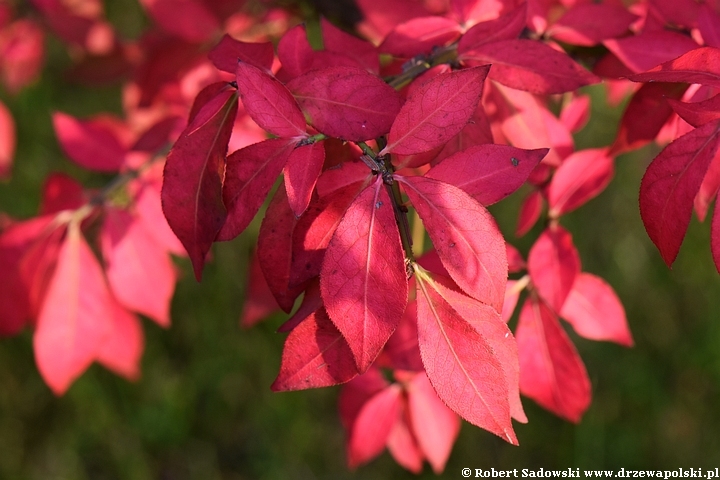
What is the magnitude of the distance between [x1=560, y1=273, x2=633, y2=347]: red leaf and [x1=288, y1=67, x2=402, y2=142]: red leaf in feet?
1.37

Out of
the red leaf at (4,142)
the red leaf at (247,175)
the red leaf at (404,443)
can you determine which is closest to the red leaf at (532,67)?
the red leaf at (247,175)

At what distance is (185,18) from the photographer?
1.15 metres

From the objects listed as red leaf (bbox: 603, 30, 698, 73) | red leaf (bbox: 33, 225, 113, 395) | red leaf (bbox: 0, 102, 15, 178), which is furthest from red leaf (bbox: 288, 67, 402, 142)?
red leaf (bbox: 0, 102, 15, 178)

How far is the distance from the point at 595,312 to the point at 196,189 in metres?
0.55

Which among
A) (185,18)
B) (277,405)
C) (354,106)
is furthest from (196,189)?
(277,405)

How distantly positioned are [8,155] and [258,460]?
100cm

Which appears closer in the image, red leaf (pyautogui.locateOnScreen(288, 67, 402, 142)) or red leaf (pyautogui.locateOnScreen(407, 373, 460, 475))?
red leaf (pyautogui.locateOnScreen(288, 67, 402, 142))

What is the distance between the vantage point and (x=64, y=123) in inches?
41.3

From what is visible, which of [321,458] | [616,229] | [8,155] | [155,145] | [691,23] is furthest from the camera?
[616,229]

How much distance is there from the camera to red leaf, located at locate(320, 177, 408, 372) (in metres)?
0.50

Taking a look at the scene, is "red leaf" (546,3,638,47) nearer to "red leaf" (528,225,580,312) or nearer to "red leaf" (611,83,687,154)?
"red leaf" (611,83,687,154)

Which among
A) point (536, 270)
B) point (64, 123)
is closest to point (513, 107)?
point (536, 270)

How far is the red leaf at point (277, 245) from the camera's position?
0.55m

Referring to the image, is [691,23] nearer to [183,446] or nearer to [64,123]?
[64,123]
